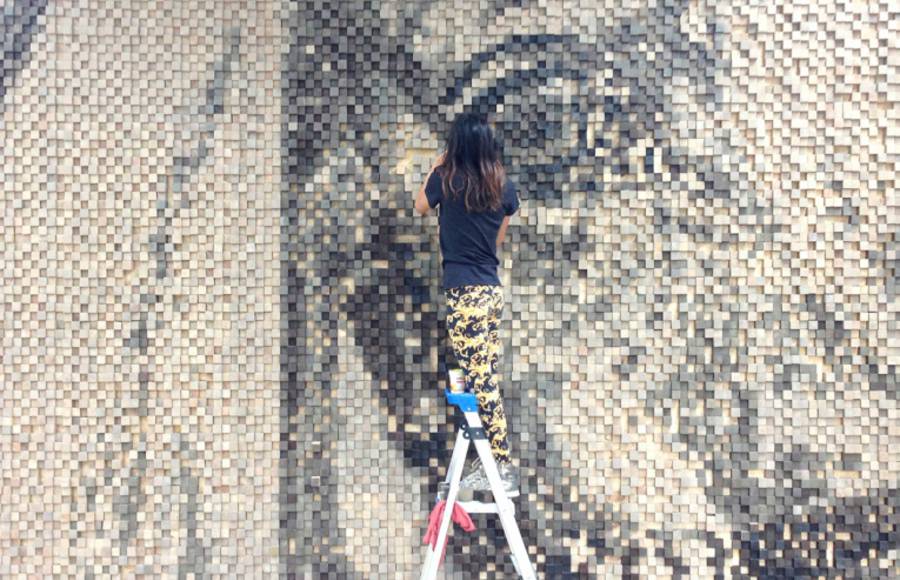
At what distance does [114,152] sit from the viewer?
1562mm

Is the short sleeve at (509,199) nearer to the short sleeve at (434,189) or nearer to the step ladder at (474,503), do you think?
the short sleeve at (434,189)

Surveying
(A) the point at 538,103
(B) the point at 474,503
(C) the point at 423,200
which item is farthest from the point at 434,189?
(B) the point at 474,503

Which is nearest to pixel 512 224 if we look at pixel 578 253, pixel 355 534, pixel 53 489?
pixel 578 253

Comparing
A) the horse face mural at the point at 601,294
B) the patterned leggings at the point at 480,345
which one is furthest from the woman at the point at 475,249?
the horse face mural at the point at 601,294

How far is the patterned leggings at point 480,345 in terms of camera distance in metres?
1.38

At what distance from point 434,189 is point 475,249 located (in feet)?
0.57

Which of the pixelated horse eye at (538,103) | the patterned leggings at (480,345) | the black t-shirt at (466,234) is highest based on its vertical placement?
the pixelated horse eye at (538,103)

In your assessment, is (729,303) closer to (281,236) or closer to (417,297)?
(417,297)

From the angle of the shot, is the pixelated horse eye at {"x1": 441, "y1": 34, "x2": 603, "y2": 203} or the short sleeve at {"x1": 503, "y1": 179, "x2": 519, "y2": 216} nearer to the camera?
the short sleeve at {"x1": 503, "y1": 179, "x2": 519, "y2": 216}

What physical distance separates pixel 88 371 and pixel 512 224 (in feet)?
3.92

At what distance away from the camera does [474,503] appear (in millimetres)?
1415

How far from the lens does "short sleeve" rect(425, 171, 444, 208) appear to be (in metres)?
1.39

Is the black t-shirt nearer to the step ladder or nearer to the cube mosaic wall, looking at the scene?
the cube mosaic wall

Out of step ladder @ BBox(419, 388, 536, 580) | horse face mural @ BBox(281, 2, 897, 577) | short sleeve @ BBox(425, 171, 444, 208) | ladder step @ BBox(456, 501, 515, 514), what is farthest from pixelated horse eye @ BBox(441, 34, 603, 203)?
ladder step @ BBox(456, 501, 515, 514)
